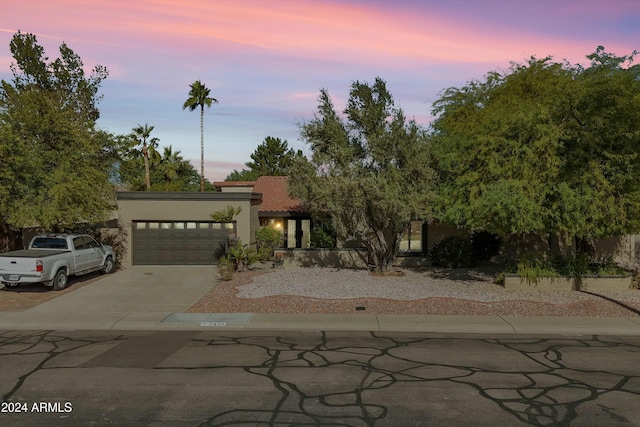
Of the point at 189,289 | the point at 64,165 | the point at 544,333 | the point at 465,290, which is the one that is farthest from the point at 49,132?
the point at 544,333

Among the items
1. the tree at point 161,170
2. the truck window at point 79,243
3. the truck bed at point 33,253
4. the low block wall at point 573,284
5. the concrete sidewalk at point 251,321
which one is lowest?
the concrete sidewalk at point 251,321

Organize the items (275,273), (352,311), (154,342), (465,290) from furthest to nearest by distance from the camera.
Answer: (275,273) < (465,290) < (352,311) < (154,342)

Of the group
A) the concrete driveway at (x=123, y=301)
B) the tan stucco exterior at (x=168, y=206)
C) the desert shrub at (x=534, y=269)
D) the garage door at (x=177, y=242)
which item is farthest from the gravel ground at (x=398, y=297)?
the tan stucco exterior at (x=168, y=206)

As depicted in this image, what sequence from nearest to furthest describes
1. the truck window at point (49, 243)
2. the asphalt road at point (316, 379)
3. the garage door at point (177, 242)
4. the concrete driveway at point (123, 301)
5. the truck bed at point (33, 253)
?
the asphalt road at point (316, 379)
the concrete driveway at point (123, 301)
the truck bed at point (33, 253)
the truck window at point (49, 243)
the garage door at point (177, 242)

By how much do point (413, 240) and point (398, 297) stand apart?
879 cm

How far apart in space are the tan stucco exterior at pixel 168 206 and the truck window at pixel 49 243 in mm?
5148

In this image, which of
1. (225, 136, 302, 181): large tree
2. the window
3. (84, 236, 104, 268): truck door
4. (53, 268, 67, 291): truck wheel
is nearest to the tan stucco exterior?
(84, 236, 104, 268): truck door

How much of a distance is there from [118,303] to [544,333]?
11845 mm

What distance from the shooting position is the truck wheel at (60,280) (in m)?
16.6

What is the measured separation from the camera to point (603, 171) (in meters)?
15.2

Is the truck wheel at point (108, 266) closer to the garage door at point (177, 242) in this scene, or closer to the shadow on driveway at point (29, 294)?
the shadow on driveway at point (29, 294)

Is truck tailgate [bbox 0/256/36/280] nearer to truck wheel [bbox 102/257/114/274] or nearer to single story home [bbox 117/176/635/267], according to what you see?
truck wheel [bbox 102/257/114/274]

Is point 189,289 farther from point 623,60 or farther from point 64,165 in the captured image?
point 623,60

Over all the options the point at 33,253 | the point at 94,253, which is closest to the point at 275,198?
the point at 94,253
